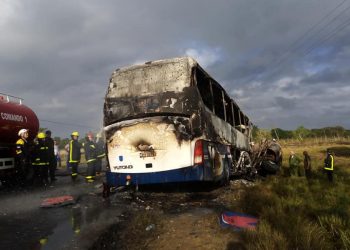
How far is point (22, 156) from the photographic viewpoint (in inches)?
469

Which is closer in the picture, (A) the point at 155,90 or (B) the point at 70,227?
(B) the point at 70,227

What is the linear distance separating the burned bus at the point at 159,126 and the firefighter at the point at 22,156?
165 inches

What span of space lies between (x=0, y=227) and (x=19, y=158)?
5.85 meters

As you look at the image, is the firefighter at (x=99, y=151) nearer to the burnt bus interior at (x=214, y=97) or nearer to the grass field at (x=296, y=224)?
the burnt bus interior at (x=214, y=97)

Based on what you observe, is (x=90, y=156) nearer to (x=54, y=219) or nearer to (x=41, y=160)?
(x=41, y=160)

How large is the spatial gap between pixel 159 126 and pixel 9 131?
597 centimetres

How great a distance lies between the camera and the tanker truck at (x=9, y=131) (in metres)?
11.6

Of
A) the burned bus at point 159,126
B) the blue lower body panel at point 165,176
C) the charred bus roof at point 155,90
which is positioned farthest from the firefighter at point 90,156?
the charred bus roof at point 155,90

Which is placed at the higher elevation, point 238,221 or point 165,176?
point 165,176

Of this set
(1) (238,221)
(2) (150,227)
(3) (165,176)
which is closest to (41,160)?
(3) (165,176)

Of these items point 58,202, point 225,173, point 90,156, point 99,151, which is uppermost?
point 99,151

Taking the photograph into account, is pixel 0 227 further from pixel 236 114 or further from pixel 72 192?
pixel 236 114

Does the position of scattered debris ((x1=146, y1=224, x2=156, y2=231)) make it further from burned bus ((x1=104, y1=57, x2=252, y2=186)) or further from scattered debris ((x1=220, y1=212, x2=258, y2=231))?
burned bus ((x1=104, y1=57, x2=252, y2=186))

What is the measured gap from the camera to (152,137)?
8.67 metres
